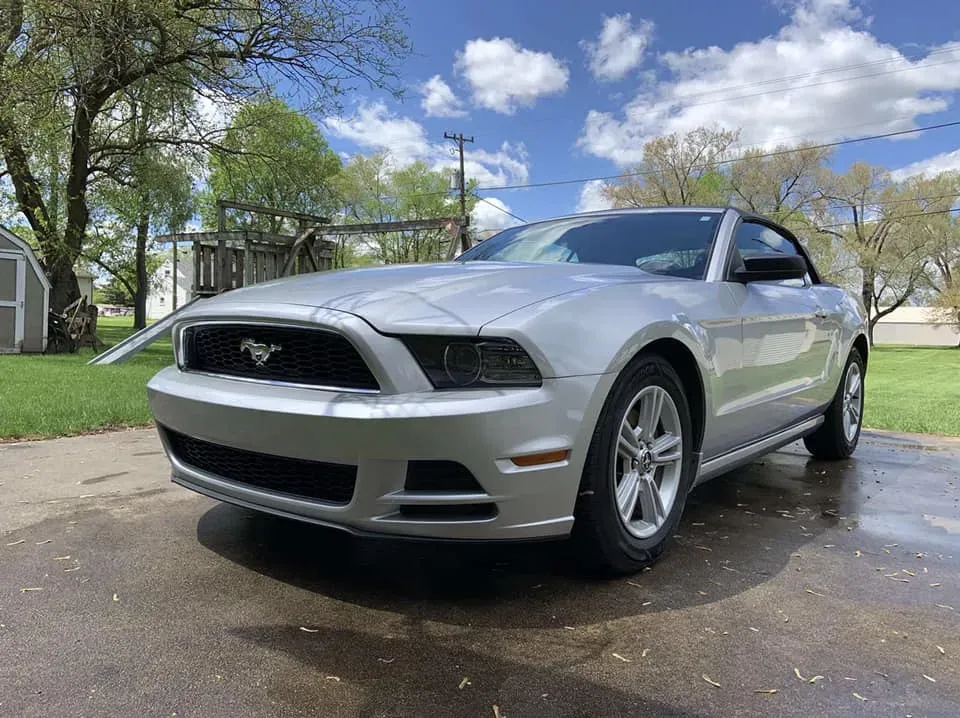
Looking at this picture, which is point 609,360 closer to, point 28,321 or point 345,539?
point 345,539

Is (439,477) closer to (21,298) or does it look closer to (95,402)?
(95,402)

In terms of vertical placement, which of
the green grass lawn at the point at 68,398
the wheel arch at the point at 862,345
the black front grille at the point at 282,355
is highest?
the black front grille at the point at 282,355

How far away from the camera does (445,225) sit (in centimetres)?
1270

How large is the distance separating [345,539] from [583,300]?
152cm

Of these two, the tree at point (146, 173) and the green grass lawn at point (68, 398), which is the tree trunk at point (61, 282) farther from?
the green grass lawn at point (68, 398)

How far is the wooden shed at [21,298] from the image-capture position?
15336 mm

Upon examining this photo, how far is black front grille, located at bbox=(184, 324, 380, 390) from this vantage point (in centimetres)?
234

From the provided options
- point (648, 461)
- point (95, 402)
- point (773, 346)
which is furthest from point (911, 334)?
point (648, 461)

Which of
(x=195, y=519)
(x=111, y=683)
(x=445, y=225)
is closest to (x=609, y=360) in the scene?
(x=111, y=683)

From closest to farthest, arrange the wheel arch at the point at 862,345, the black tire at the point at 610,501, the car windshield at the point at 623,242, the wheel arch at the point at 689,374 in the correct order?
the black tire at the point at 610,501 < the wheel arch at the point at 689,374 < the car windshield at the point at 623,242 < the wheel arch at the point at 862,345

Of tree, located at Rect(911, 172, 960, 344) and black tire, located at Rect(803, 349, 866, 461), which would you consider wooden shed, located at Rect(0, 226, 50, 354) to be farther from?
tree, located at Rect(911, 172, 960, 344)

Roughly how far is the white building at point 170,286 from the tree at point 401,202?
11.3 m

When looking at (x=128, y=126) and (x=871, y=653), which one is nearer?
(x=871, y=653)

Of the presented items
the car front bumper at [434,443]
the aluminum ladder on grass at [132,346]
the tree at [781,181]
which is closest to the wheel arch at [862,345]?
the car front bumper at [434,443]
